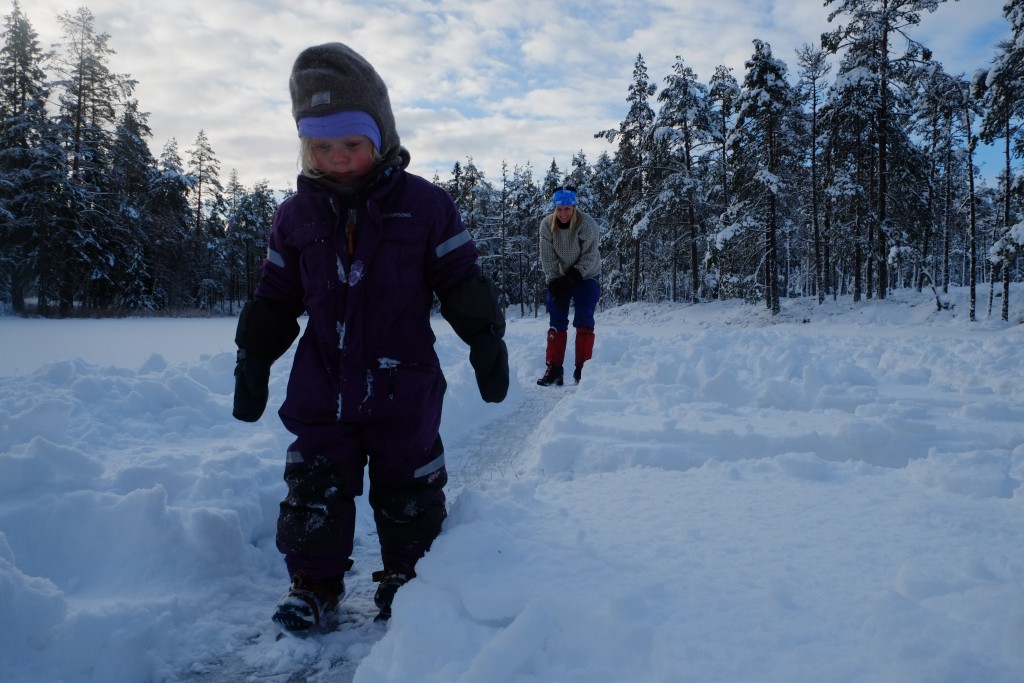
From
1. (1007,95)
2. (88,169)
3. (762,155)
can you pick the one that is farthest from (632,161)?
(88,169)

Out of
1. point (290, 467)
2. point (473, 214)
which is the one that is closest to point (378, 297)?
point (290, 467)

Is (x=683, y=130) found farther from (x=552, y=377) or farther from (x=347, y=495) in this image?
(x=347, y=495)

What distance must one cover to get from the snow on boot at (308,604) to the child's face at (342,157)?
138 cm

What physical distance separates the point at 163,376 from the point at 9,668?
3494 mm

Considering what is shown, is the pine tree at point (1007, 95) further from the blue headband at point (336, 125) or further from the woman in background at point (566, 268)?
the blue headband at point (336, 125)

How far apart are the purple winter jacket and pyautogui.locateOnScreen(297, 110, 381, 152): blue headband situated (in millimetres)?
172

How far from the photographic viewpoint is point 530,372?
7270 mm

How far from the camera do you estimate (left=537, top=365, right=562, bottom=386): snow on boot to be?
20.8ft

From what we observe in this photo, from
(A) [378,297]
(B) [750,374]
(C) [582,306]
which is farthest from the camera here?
(C) [582,306]

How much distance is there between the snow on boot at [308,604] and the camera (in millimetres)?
1819

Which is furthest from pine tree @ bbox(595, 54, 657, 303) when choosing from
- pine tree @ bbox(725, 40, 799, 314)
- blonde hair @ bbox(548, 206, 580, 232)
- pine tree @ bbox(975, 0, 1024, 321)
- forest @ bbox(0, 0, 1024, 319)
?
blonde hair @ bbox(548, 206, 580, 232)

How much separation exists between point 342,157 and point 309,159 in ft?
0.44

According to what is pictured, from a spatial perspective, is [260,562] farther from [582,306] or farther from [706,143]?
[706,143]

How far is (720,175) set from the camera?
89.4 feet
